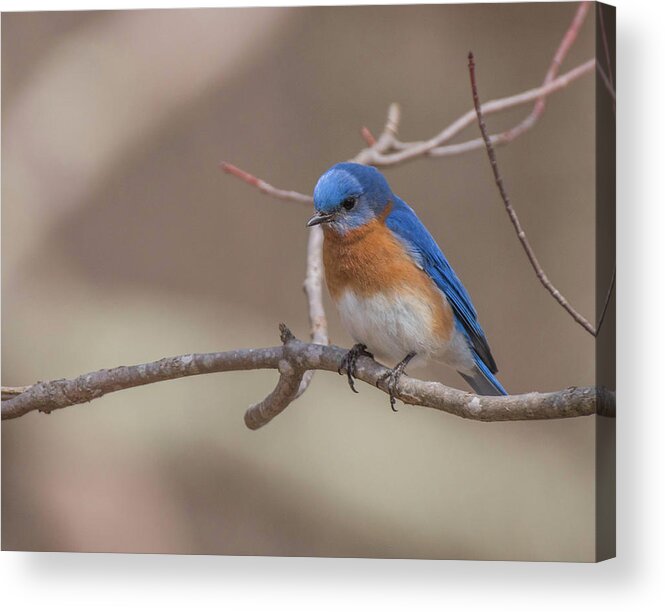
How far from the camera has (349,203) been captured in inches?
144

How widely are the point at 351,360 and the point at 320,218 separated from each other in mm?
466

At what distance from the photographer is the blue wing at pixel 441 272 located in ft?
12.1

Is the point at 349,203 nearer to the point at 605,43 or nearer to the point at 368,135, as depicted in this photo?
the point at 368,135

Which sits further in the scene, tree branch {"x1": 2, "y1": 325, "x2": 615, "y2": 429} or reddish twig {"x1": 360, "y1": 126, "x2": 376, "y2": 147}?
reddish twig {"x1": 360, "y1": 126, "x2": 376, "y2": 147}

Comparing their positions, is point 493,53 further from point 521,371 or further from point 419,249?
point 521,371

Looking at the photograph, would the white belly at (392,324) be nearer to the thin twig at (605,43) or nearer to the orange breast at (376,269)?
the orange breast at (376,269)

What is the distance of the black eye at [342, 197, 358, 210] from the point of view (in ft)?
11.9

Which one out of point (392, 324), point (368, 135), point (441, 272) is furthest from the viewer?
point (368, 135)

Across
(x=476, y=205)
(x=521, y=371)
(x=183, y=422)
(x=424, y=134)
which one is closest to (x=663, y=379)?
(x=521, y=371)

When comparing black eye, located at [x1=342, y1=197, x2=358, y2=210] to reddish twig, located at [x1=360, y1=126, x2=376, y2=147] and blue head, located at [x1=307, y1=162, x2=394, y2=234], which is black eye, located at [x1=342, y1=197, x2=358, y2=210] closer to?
blue head, located at [x1=307, y1=162, x2=394, y2=234]

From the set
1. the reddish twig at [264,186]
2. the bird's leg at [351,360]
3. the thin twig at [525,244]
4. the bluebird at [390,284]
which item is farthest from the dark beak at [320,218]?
the thin twig at [525,244]

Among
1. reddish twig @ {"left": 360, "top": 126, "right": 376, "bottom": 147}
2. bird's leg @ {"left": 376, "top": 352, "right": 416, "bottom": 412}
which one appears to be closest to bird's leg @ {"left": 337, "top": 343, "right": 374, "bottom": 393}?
bird's leg @ {"left": 376, "top": 352, "right": 416, "bottom": 412}

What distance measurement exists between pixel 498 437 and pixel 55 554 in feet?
5.36

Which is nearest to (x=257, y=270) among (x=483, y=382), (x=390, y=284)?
(x=390, y=284)
